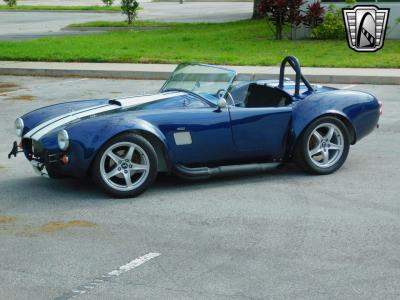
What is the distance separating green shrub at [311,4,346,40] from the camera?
23547 mm

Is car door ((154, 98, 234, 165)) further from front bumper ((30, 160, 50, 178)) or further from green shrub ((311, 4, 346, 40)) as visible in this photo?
green shrub ((311, 4, 346, 40))

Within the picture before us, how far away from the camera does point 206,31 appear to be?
2762 centimetres

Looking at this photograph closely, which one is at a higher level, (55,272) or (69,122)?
(69,122)

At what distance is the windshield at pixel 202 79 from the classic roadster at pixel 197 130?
0.01m

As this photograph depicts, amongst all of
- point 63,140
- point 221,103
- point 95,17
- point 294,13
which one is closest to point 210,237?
point 63,140

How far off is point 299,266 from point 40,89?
11.2m

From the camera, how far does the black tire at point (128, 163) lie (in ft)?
25.3

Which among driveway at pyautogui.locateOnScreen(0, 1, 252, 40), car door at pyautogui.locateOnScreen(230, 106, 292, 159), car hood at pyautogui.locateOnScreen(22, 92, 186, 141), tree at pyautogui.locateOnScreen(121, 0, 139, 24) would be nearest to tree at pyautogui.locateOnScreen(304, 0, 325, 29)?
driveway at pyautogui.locateOnScreen(0, 1, 252, 40)

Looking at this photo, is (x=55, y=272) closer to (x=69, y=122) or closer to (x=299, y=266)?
(x=299, y=266)

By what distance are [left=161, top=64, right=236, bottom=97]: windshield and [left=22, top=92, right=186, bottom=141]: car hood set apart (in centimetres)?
22

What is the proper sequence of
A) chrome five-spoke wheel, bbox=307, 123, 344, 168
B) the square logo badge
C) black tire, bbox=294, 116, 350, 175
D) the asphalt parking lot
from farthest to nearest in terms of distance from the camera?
the square logo badge
chrome five-spoke wheel, bbox=307, 123, 344, 168
black tire, bbox=294, 116, 350, 175
the asphalt parking lot

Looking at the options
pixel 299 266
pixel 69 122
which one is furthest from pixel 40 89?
pixel 299 266

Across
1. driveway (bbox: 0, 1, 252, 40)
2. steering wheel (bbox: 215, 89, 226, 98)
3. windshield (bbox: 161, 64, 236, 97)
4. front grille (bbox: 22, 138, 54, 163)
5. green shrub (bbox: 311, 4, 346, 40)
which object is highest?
windshield (bbox: 161, 64, 236, 97)

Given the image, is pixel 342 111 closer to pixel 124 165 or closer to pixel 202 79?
pixel 202 79
